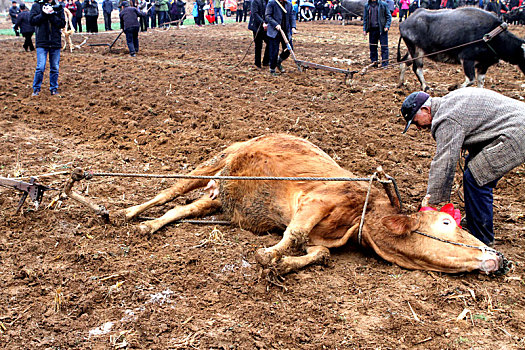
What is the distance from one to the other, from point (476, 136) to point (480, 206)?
0.68 m

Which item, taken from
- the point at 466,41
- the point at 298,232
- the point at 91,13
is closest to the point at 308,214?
the point at 298,232

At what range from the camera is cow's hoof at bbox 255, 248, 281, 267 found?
161 inches

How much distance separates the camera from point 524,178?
651 cm

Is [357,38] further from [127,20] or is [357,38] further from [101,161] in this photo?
[101,161]

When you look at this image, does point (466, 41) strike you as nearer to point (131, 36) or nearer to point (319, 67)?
point (319, 67)

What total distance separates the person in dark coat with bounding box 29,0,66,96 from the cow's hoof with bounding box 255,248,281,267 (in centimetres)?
858

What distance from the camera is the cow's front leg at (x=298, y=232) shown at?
4.18 meters

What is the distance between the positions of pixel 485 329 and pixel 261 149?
2.78m

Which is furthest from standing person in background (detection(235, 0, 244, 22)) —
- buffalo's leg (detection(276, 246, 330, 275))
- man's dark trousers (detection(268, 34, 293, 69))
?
buffalo's leg (detection(276, 246, 330, 275))

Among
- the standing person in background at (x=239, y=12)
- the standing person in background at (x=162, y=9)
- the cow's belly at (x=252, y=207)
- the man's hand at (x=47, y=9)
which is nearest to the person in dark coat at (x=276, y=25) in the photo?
the man's hand at (x=47, y=9)

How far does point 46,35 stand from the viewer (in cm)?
1070

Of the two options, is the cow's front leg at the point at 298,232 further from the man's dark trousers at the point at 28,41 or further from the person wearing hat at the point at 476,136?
the man's dark trousers at the point at 28,41

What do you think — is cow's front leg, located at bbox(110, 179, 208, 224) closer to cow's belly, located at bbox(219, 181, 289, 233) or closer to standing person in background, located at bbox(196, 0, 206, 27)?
cow's belly, located at bbox(219, 181, 289, 233)

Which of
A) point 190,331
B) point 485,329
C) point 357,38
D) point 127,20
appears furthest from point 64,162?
point 357,38
